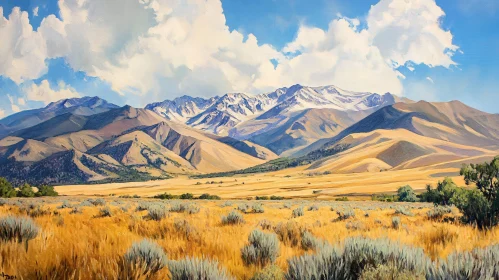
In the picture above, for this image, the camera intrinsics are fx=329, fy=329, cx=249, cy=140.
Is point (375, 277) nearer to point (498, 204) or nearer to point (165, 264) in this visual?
point (165, 264)

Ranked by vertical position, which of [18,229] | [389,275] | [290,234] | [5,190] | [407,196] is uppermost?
[5,190]

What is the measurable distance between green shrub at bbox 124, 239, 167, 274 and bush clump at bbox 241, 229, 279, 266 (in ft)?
4.87

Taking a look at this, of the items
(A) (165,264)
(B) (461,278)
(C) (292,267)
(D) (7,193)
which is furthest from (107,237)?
(D) (7,193)

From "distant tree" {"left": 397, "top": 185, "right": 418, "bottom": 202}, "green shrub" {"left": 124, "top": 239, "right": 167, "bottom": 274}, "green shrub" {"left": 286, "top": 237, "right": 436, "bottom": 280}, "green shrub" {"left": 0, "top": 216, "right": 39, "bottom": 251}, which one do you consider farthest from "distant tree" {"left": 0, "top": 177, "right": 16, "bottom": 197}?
"distant tree" {"left": 397, "top": 185, "right": 418, "bottom": 202}

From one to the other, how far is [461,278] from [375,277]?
3.13 feet

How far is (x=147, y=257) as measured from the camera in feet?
15.1

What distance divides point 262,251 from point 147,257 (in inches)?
81.0

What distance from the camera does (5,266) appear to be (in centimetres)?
407

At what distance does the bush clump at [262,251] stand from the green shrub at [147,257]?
1.48 metres

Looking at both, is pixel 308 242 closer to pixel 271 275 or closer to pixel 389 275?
pixel 271 275

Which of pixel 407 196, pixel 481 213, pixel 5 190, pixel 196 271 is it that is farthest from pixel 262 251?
pixel 5 190

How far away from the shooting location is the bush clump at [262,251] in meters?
5.50

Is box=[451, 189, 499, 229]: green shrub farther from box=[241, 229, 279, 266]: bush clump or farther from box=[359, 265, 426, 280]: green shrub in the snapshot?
box=[359, 265, 426, 280]: green shrub

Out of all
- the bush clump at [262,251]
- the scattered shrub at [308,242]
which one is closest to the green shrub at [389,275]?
the bush clump at [262,251]
